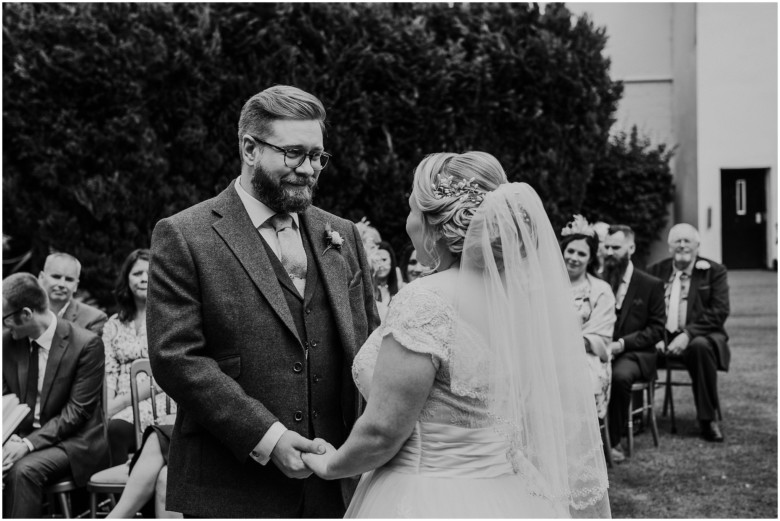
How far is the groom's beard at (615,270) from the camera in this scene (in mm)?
7887

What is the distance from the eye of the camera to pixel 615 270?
25.9 feet

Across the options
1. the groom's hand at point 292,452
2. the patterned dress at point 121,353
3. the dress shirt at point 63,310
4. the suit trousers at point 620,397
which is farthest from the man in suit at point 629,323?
the groom's hand at point 292,452

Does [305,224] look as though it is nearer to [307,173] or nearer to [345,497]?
[307,173]

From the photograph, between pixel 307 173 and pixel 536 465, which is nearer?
pixel 536 465

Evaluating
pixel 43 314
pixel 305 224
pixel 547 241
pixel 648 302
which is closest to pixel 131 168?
pixel 43 314

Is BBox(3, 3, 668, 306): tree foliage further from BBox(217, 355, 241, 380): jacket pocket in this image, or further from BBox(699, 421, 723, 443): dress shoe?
BBox(217, 355, 241, 380): jacket pocket

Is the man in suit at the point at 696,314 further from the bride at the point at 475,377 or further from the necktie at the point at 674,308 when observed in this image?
the bride at the point at 475,377

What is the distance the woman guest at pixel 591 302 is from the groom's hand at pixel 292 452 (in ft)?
14.0

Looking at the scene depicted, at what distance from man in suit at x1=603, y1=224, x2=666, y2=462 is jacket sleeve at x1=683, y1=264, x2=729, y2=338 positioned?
678mm

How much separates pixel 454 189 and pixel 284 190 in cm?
61

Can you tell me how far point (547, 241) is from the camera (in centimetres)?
265

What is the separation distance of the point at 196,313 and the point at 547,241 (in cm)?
110

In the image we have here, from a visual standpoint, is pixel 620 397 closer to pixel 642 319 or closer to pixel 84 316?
pixel 642 319

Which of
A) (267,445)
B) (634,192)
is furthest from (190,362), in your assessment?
(634,192)
